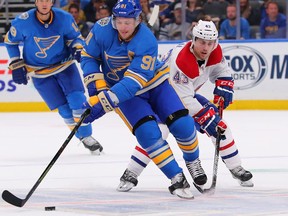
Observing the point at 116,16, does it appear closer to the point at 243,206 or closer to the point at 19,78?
the point at 243,206

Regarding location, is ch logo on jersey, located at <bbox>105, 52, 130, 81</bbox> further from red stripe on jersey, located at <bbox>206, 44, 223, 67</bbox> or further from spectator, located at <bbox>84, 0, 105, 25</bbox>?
spectator, located at <bbox>84, 0, 105, 25</bbox>

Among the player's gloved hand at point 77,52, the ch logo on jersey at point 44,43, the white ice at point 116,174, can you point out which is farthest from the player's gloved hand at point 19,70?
the white ice at point 116,174

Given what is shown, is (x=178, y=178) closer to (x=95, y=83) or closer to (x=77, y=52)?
(x=95, y=83)

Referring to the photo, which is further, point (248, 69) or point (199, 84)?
point (248, 69)

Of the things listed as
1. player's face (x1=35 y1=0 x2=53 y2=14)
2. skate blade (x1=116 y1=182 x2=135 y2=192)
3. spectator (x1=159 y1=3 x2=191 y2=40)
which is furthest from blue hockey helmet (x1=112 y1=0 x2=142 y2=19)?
spectator (x1=159 y1=3 x2=191 y2=40)

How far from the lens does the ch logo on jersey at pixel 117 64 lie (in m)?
4.97

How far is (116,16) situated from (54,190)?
3.49 feet

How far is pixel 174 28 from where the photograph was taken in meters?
10.0

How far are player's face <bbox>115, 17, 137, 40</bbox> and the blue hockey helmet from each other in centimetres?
2

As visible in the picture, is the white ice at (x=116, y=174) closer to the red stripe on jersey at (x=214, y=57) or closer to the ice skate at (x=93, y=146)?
the ice skate at (x=93, y=146)

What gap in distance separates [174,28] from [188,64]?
4.88m

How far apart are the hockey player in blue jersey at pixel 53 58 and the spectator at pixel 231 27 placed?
3164mm

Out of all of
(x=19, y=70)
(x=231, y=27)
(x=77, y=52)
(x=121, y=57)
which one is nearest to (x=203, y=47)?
(x=121, y=57)

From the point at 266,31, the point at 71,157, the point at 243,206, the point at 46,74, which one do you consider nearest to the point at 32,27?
the point at 46,74
